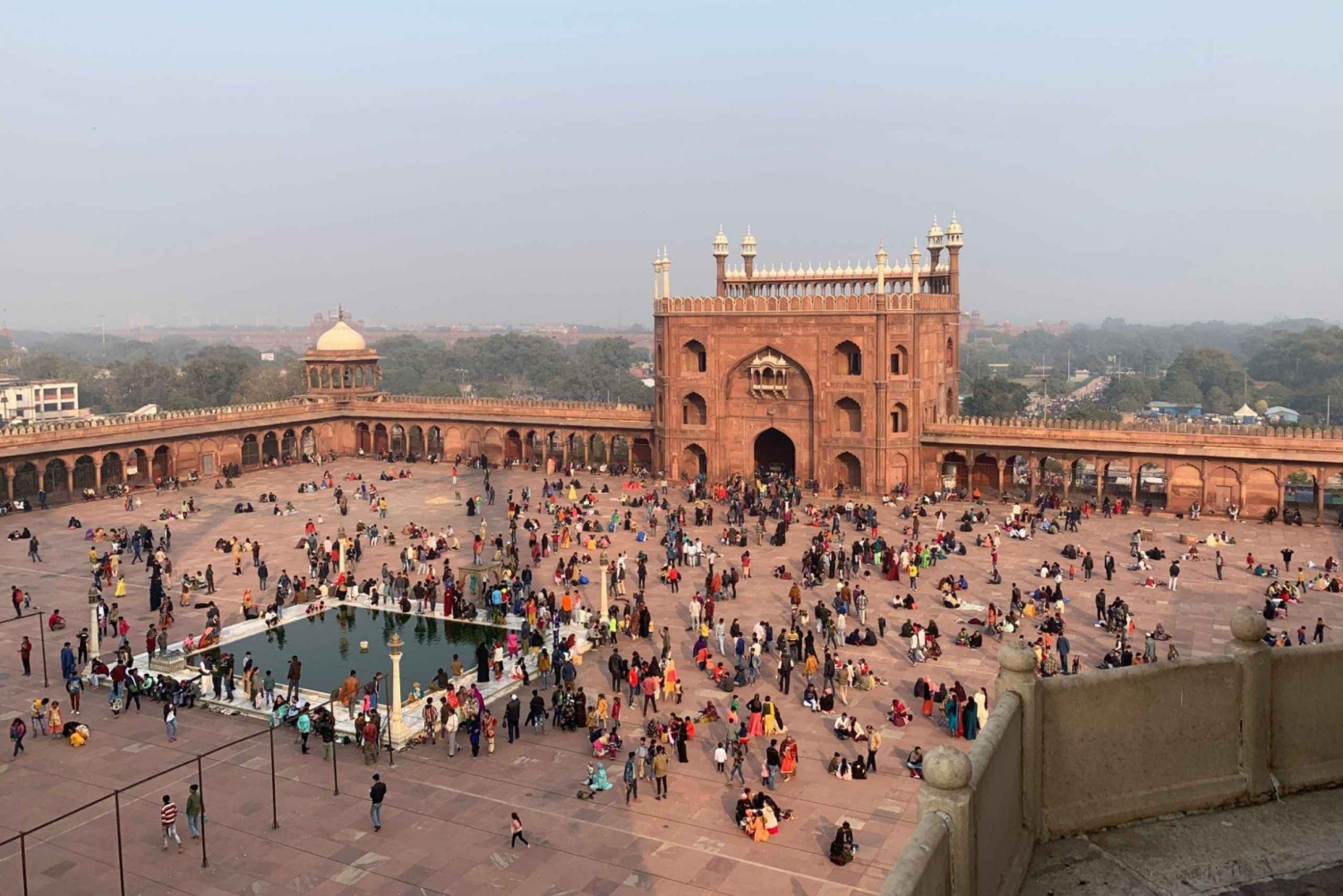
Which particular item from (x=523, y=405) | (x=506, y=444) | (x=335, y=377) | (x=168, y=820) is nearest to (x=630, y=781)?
(x=168, y=820)

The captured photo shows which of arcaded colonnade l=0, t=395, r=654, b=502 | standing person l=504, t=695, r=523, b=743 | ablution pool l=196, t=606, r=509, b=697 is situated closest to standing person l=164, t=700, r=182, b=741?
ablution pool l=196, t=606, r=509, b=697

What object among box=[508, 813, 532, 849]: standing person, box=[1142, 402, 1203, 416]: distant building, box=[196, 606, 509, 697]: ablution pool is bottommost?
box=[1142, 402, 1203, 416]: distant building

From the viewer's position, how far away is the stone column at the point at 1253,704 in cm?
668

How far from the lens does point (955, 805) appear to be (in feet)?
16.3

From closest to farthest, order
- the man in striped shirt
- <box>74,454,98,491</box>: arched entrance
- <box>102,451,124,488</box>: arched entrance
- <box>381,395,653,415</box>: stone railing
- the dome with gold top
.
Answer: the man in striped shirt, <box>74,454,98,491</box>: arched entrance, <box>102,451,124,488</box>: arched entrance, <box>381,395,653,415</box>: stone railing, the dome with gold top

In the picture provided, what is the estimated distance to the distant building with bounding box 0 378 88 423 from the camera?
91188mm

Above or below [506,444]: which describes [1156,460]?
above

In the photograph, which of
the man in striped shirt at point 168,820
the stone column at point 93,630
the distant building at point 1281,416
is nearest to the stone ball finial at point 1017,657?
the man in striped shirt at point 168,820

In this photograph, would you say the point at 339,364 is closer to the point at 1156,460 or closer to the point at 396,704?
the point at 1156,460

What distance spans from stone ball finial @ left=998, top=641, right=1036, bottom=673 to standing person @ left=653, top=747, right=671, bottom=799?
10.6m

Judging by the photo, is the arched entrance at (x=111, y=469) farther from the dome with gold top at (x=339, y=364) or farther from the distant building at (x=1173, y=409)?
the distant building at (x=1173, y=409)

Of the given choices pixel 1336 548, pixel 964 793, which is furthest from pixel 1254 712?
pixel 1336 548

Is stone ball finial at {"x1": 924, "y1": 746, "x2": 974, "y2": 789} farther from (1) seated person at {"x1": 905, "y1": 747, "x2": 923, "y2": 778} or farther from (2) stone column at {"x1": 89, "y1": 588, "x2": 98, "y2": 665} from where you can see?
(2) stone column at {"x1": 89, "y1": 588, "x2": 98, "y2": 665}

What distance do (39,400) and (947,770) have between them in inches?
4221
